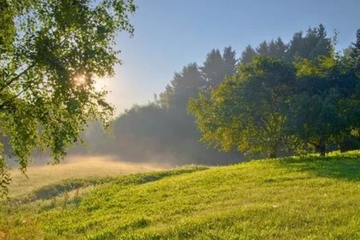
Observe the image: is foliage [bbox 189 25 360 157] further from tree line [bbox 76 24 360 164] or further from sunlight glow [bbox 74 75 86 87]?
sunlight glow [bbox 74 75 86 87]

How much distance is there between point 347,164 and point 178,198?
13877 mm

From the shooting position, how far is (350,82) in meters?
39.1

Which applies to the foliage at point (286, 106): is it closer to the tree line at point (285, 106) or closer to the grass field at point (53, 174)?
the tree line at point (285, 106)

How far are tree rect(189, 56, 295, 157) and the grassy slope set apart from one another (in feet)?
40.9

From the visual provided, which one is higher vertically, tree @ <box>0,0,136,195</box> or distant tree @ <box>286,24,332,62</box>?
distant tree @ <box>286,24,332,62</box>

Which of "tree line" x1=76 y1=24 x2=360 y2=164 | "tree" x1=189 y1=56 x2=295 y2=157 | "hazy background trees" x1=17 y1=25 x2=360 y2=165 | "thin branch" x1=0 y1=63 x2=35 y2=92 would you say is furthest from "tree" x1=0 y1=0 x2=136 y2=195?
"tree" x1=189 y1=56 x2=295 y2=157

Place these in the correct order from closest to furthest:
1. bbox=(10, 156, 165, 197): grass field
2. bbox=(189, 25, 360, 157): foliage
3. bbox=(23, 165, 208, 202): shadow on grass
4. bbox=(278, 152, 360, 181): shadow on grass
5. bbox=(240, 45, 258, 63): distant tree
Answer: bbox=(278, 152, 360, 181): shadow on grass → bbox=(189, 25, 360, 157): foliage → bbox=(23, 165, 208, 202): shadow on grass → bbox=(10, 156, 165, 197): grass field → bbox=(240, 45, 258, 63): distant tree

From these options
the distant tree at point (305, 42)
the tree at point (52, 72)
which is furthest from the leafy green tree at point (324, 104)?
the distant tree at point (305, 42)

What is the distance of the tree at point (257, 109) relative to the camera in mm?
40969

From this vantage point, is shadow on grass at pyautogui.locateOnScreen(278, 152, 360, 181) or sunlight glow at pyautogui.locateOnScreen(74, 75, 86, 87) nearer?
sunlight glow at pyautogui.locateOnScreen(74, 75, 86, 87)

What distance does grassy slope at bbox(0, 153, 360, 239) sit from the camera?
43.5 ft

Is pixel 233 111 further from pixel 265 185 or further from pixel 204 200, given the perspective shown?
pixel 204 200

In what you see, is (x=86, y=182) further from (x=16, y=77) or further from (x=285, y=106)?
(x=16, y=77)

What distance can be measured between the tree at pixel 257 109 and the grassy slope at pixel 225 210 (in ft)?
40.9
